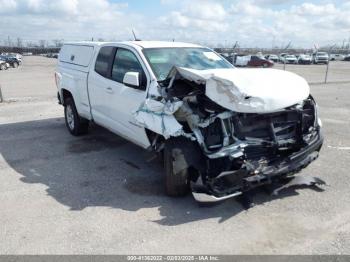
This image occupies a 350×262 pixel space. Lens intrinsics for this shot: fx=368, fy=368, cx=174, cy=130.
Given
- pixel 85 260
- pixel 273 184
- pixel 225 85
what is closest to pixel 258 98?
pixel 225 85

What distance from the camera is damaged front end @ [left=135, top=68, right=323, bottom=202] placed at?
4062 millimetres

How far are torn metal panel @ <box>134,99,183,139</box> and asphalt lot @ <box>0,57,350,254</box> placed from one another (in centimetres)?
92

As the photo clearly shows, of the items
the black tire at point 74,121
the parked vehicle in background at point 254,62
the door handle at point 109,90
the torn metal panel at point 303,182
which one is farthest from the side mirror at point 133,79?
the parked vehicle in background at point 254,62

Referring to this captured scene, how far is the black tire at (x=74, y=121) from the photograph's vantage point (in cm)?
750

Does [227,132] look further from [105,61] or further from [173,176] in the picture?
[105,61]

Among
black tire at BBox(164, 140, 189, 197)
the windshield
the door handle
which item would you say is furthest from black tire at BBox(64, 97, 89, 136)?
black tire at BBox(164, 140, 189, 197)

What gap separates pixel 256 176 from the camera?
13.5ft

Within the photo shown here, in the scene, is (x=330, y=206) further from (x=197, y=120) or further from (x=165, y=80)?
(x=165, y=80)

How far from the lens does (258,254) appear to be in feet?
11.3

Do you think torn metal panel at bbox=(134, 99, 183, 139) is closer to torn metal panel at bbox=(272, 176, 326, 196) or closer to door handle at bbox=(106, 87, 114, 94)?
door handle at bbox=(106, 87, 114, 94)

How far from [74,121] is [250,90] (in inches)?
178

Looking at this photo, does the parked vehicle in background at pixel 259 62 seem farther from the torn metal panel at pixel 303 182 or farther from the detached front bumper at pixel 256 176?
the detached front bumper at pixel 256 176

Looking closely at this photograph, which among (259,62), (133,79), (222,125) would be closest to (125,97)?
(133,79)

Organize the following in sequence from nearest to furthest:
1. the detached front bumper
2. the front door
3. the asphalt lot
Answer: the asphalt lot < the detached front bumper < the front door
